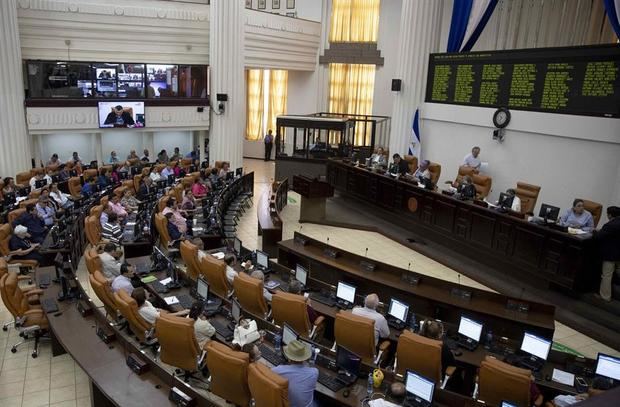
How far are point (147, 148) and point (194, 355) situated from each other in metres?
15.6

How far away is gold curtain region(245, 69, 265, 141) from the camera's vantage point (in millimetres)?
24156

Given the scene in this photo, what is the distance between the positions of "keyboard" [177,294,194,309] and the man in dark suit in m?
11.8

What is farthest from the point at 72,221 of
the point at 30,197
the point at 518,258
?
the point at 518,258

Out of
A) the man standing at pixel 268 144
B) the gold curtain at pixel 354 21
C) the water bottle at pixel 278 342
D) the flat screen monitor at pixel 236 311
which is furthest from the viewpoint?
the man standing at pixel 268 144

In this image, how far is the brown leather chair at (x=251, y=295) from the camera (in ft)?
22.4

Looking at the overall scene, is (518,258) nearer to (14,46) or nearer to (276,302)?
(276,302)

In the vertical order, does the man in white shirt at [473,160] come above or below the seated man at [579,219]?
above

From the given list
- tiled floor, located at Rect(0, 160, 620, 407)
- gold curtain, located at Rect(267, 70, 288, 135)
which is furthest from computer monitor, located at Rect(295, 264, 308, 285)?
gold curtain, located at Rect(267, 70, 288, 135)

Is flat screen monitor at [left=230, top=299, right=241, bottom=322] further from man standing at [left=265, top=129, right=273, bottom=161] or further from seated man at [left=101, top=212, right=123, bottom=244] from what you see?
man standing at [left=265, top=129, right=273, bottom=161]

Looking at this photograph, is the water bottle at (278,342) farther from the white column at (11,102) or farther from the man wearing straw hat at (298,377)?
the white column at (11,102)

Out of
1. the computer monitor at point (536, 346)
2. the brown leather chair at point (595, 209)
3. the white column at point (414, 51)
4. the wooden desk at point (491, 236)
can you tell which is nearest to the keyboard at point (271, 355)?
the computer monitor at point (536, 346)

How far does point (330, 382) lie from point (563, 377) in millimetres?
2681

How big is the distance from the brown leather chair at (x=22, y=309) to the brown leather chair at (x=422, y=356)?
5.20 m

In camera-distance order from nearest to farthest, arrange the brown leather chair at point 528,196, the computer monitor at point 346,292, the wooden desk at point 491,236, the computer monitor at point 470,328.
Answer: the computer monitor at point 470,328 → the computer monitor at point 346,292 → the wooden desk at point 491,236 → the brown leather chair at point 528,196
